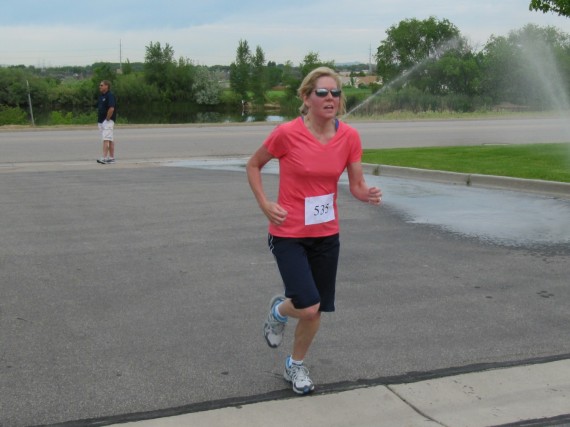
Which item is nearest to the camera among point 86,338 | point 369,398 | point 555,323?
point 369,398

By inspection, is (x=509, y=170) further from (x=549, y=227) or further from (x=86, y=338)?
(x=86, y=338)

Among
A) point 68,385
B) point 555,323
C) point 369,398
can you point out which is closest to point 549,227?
point 555,323

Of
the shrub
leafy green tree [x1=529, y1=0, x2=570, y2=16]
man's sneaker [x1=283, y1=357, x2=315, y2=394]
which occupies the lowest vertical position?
the shrub

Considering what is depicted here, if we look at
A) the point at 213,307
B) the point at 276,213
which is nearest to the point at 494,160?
the point at 213,307

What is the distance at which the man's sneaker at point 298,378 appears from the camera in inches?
176

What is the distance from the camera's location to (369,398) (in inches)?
174

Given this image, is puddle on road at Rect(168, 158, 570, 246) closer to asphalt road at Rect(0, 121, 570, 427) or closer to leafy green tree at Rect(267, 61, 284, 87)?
asphalt road at Rect(0, 121, 570, 427)

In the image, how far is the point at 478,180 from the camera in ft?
44.4

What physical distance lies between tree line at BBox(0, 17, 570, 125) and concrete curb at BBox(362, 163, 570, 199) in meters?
6.22

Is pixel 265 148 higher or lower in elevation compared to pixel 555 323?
higher

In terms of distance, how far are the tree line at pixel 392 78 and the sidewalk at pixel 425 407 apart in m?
16.0

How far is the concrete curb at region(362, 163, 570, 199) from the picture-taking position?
40.3ft

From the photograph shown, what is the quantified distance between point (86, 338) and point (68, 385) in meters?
0.87

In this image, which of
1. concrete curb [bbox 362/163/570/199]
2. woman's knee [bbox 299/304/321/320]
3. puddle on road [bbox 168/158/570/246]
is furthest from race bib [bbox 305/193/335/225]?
concrete curb [bbox 362/163/570/199]
